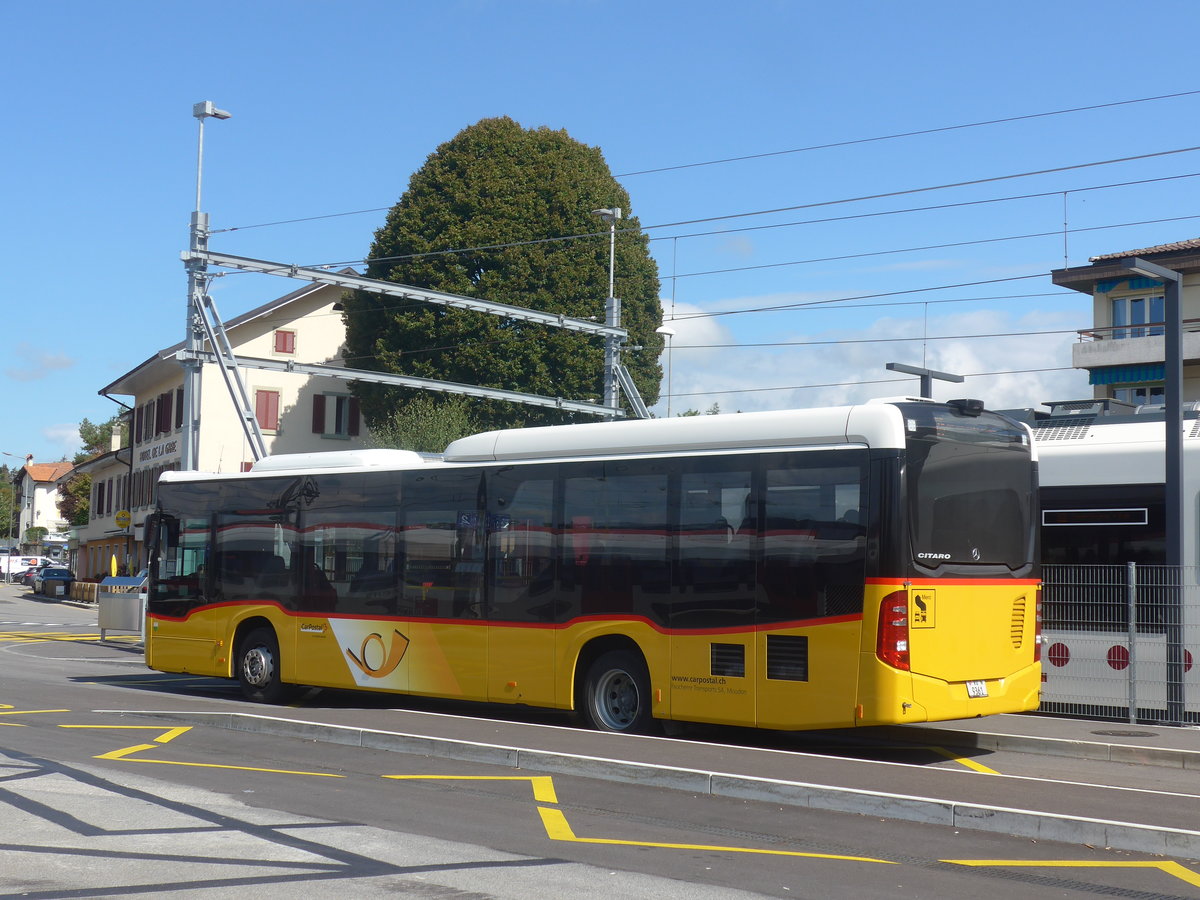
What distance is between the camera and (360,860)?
24.4ft

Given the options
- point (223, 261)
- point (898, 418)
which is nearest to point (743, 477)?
point (898, 418)

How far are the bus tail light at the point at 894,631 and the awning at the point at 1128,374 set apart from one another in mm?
39438

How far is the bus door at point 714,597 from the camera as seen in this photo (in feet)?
40.4

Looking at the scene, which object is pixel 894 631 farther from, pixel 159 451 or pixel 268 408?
pixel 159 451

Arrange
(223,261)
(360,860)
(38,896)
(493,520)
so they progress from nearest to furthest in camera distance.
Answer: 1. (38,896)
2. (360,860)
3. (493,520)
4. (223,261)

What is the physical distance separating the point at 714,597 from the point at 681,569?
444 millimetres

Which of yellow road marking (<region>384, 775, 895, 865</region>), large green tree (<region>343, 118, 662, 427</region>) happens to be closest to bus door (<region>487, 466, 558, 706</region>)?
yellow road marking (<region>384, 775, 895, 865</region>)

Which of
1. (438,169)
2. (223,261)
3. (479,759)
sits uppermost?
(438,169)

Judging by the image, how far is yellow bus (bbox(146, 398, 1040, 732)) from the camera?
38.0ft

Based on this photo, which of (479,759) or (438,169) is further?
(438,169)

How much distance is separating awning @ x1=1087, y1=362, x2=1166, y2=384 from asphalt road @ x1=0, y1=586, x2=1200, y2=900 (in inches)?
1533

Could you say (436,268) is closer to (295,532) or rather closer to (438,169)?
(438,169)

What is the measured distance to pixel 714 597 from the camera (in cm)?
1257

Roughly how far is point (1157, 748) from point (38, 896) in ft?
30.7
